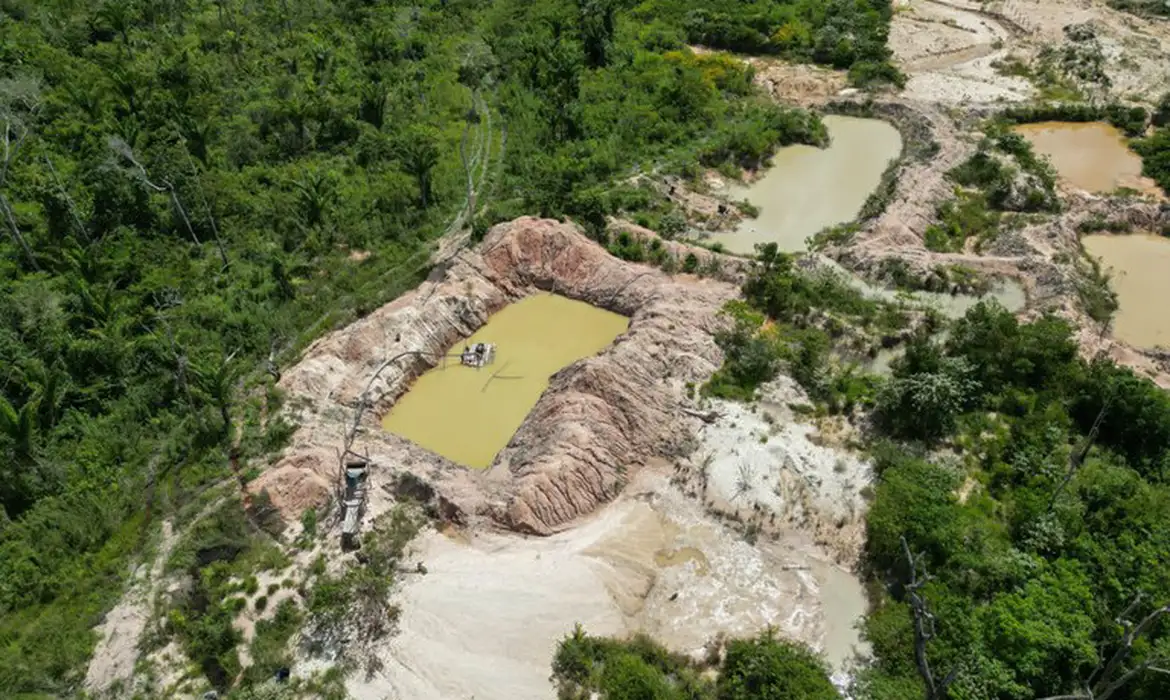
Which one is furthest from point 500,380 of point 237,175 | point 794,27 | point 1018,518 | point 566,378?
point 794,27

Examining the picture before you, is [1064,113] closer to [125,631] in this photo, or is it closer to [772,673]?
[772,673]

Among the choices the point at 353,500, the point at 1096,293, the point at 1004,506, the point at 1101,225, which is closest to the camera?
the point at 353,500

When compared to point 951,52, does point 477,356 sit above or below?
below

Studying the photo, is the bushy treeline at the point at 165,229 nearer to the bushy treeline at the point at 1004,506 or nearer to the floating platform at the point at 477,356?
the floating platform at the point at 477,356

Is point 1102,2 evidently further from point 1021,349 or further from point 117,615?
point 117,615

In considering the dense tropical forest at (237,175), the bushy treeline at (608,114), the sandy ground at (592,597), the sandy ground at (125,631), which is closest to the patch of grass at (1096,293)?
the bushy treeline at (608,114)

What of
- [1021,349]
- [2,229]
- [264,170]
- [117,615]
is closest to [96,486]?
[117,615]
